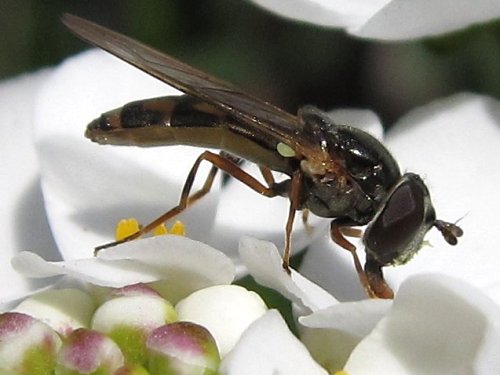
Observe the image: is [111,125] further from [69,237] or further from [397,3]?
[397,3]

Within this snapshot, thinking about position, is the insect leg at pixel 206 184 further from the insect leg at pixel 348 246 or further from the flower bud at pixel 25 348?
the flower bud at pixel 25 348

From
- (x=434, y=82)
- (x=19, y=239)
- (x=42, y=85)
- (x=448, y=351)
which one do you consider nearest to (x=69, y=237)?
(x=19, y=239)

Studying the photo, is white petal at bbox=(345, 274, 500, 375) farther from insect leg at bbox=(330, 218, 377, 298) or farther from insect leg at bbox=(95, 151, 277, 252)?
insect leg at bbox=(95, 151, 277, 252)

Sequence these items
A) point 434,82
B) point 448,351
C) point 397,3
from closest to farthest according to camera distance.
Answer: point 448,351 → point 397,3 → point 434,82

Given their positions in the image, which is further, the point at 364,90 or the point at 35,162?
the point at 364,90

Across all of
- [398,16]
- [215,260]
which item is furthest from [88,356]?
[398,16]

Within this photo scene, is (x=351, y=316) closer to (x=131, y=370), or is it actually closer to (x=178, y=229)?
(x=131, y=370)

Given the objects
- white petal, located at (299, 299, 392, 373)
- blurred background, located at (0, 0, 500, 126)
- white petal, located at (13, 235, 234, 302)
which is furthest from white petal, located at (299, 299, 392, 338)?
blurred background, located at (0, 0, 500, 126)
